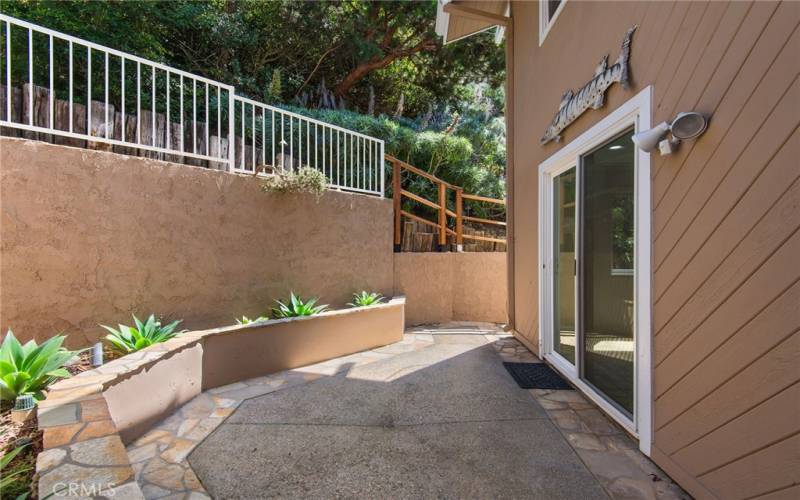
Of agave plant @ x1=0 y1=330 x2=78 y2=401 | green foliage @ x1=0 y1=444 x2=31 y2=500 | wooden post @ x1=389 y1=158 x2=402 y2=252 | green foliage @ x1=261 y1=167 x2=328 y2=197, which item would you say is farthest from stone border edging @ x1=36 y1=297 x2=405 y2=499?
green foliage @ x1=261 y1=167 x2=328 y2=197

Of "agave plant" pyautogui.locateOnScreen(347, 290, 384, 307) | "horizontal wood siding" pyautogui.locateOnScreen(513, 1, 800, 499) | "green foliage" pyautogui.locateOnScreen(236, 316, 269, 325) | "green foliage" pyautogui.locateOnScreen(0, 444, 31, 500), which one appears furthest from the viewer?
"agave plant" pyautogui.locateOnScreen(347, 290, 384, 307)

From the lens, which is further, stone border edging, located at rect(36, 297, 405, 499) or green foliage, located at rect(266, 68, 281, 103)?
green foliage, located at rect(266, 68, 281, 103)

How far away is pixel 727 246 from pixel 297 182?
11.9 feet

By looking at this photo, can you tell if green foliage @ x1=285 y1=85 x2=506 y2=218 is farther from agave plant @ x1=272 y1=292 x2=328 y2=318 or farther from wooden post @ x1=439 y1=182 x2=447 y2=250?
agave plant @ x1=272 y1=292 x2=328 y2=318

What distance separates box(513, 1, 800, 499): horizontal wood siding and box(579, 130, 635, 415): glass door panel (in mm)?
398

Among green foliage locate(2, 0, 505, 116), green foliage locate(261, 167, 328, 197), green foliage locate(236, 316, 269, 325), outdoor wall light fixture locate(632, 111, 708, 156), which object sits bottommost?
green foliage locate(236, 316, 269, 325)

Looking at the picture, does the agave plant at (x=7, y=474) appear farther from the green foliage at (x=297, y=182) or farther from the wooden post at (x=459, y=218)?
the wooden post at (x=459, y=218)

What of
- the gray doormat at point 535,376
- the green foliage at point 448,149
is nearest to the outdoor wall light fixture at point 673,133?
the gray doormat at point 535,376

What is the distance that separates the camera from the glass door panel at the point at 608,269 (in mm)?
2604

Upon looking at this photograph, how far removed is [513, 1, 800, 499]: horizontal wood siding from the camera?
1468 mm

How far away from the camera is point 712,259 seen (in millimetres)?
1808

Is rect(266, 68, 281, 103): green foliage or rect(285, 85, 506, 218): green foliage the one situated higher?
rect(266, 68, 281, 103): green foliage

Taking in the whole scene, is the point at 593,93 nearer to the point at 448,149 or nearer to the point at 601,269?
the point at 601,269

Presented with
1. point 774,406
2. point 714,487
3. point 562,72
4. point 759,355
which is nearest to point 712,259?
point 759,355
